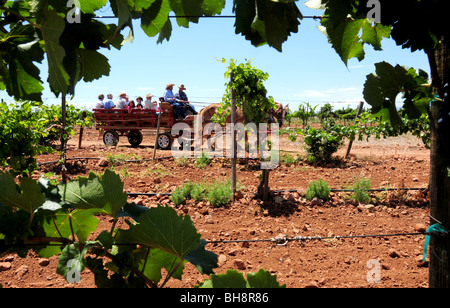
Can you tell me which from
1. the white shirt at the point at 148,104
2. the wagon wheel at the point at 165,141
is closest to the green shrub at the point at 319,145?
the wagon wheel at the point at 165,141

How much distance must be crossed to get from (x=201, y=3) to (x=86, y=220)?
0.70m

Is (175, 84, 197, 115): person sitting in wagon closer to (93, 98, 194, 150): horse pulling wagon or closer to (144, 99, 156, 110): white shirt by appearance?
(93, 98, 194, 150): horse pulling wagon

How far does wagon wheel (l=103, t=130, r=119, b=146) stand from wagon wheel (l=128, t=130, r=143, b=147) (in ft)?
1.56

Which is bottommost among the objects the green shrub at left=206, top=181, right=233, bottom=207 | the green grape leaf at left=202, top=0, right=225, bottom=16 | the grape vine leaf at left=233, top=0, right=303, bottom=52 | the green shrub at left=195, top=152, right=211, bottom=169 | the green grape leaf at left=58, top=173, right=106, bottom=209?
the green shrub at left=206, top=181, right=233, bottom=207

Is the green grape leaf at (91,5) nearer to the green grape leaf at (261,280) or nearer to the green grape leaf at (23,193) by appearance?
the green grape leaf at (23,193)

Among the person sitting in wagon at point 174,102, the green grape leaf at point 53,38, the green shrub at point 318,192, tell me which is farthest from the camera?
the person sitting in wagon at point 174,102

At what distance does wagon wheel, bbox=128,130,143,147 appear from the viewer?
502 inches

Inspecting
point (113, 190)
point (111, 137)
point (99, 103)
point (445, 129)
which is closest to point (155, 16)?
point (113, 190)

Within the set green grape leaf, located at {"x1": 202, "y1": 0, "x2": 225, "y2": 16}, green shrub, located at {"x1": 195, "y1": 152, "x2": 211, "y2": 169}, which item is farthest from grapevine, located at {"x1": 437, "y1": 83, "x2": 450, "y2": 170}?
green shrub, located at {"x1": 195, "y1": 152, "x2": 211, "y2": 169}

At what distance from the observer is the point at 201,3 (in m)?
0.94

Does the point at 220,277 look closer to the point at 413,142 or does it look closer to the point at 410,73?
the point at 410,73

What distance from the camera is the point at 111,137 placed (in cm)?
1278

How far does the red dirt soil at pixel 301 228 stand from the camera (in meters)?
3.16
